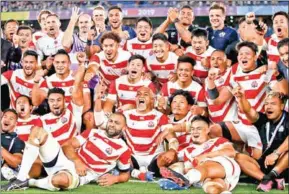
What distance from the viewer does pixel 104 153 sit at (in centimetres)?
394

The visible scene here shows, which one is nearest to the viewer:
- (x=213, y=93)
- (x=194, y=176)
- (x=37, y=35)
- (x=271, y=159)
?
(x=194, y=176)

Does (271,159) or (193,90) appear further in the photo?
(193,90)

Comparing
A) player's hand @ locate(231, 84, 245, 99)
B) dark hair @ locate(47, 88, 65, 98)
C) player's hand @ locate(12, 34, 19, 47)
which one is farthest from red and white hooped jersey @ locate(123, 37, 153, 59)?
player's hand @ locate(12, 34, 19, 47)

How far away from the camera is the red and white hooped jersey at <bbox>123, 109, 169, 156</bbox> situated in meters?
4.00

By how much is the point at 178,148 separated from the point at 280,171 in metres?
0.67

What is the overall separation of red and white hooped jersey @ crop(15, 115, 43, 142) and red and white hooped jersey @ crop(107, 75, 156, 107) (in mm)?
510

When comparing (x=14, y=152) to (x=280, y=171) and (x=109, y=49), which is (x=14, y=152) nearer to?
(x=109, y=49)

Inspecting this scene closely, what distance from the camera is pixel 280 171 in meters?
3.83

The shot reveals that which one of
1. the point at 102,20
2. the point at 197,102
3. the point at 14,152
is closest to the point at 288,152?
the point at 197,102

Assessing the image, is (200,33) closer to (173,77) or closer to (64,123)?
(173,77)

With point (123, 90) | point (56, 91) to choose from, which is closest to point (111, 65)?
point (123, 90)

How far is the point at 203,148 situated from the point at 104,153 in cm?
64

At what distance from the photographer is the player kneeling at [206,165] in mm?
3721

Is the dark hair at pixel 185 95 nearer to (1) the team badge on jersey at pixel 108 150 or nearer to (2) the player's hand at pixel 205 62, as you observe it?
(2) the player's hand at pixel 205 62
